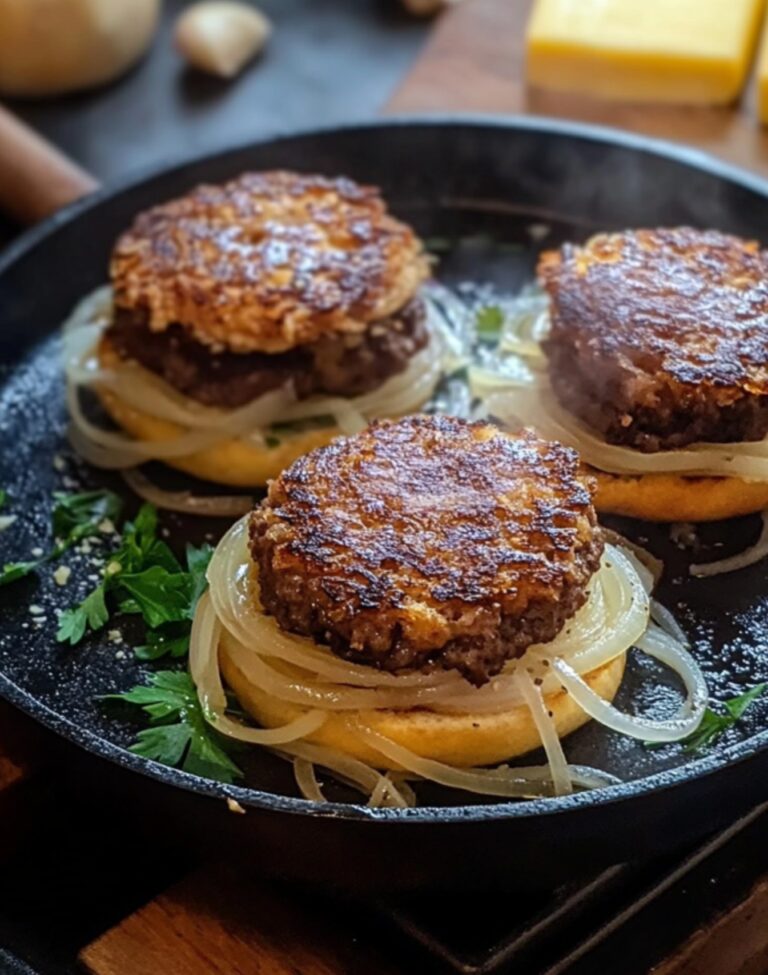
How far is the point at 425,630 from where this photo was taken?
8.30ft

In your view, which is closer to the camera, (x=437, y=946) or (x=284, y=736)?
(x=437, y=946)

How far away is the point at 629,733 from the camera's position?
2703 mm

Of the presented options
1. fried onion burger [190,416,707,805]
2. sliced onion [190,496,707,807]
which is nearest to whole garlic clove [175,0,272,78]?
fried onion burger [190,416,707,805]

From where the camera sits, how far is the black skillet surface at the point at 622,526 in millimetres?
2414

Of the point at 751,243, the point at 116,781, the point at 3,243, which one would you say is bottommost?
the point at 3,243

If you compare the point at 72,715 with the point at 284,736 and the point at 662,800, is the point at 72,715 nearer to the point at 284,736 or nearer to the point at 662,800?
the point at 284,736

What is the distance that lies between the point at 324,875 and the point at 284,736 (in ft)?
1.02

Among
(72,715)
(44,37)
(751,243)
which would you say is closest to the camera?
(72,715)

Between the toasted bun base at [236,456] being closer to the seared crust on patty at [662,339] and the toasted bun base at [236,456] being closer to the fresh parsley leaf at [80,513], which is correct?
the fresh parsley leaf at [80,513]

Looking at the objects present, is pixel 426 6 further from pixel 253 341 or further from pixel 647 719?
pixel 647 719

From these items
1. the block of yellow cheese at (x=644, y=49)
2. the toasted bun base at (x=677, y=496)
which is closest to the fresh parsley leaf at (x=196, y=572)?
the toasted bun base at (x=677, y=496)

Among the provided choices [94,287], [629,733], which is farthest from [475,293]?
[629,733]

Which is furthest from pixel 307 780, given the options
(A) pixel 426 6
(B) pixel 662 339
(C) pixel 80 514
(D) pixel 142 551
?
(A) pixel 426 6

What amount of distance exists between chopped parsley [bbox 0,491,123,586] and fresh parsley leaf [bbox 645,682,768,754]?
4.96 feet
